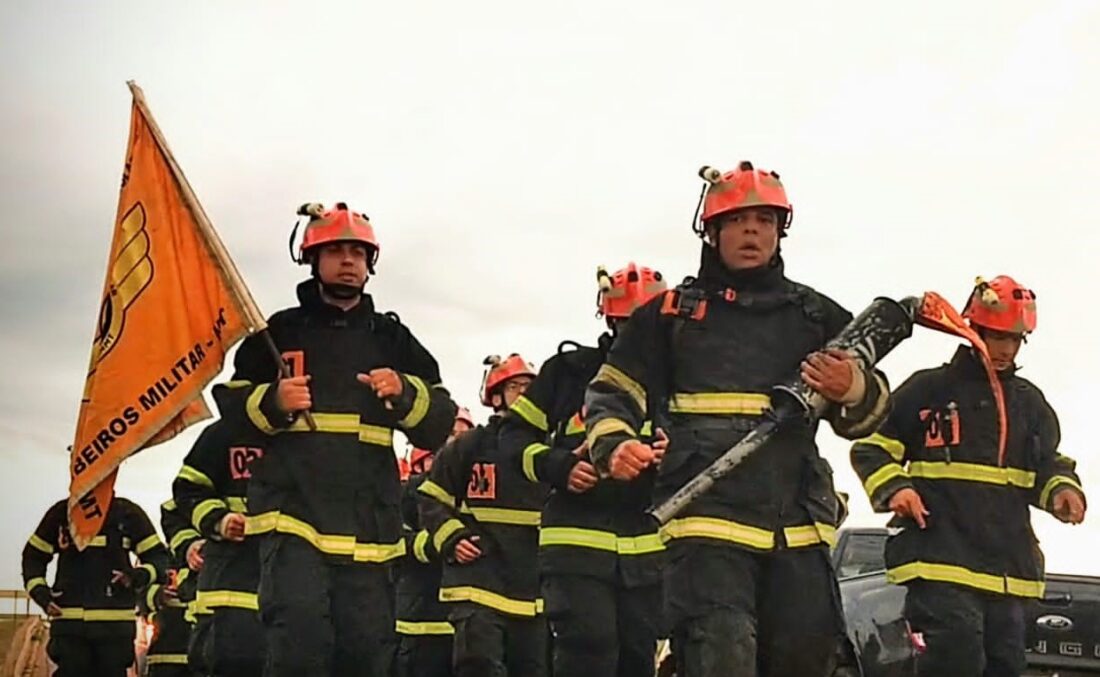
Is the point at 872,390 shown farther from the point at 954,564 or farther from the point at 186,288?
the point at 186,288

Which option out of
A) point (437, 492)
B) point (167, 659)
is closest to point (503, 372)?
point (437, 492)

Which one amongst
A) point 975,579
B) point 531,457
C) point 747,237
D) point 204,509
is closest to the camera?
point 747,237

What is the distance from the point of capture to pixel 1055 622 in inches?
429

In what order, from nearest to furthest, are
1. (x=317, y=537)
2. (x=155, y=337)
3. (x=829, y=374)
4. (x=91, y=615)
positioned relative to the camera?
(x=829, y=374) < (x=317, y=537) < (x=155, y=337) < (x=91, y=615)

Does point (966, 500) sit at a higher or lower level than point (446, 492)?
lower

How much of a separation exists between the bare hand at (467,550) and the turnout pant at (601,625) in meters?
1.19

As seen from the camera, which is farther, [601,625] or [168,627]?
[168,627]

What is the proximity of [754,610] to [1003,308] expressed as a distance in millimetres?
3658

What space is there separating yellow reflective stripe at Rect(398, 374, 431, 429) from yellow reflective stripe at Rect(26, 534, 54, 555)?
788cm

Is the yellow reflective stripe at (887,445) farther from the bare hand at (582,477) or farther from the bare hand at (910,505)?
the bare hand at (582,477)

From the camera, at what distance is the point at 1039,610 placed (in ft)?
36.0

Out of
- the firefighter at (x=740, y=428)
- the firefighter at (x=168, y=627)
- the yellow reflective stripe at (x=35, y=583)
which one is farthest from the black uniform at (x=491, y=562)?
the yellow reflective stripe at (x=35, y=583)

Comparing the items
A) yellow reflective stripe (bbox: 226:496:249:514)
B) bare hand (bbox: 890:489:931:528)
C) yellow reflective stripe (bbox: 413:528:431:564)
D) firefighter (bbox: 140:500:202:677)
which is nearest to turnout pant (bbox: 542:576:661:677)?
bare hand (bbox: 890:489:931:528)

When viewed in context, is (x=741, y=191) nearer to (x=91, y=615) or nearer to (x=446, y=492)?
(x=446, y=492)
